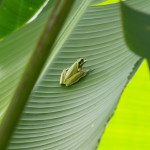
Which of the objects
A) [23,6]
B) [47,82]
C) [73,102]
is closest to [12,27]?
[23,6]

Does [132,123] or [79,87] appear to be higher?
[79,87]

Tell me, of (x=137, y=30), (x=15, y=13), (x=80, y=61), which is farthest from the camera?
(x=15, y=13)

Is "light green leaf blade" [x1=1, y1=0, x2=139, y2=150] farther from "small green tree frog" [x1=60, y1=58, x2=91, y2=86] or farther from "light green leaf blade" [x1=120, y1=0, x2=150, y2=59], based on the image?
"light green leaf blade" [x1=120, y1=0, x2=150, y2=59]

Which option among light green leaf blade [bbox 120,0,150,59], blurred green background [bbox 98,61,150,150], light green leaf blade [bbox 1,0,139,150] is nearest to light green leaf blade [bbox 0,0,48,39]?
light green leaf blade [bbox 1,0,139,150]

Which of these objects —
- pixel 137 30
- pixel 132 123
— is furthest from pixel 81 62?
pixel 137 30

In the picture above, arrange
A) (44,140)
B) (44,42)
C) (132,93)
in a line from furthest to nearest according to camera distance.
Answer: (132,93) < (44,140) < (44,42)

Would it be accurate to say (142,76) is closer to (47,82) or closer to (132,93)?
(132,93)

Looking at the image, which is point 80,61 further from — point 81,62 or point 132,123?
point 132,123
